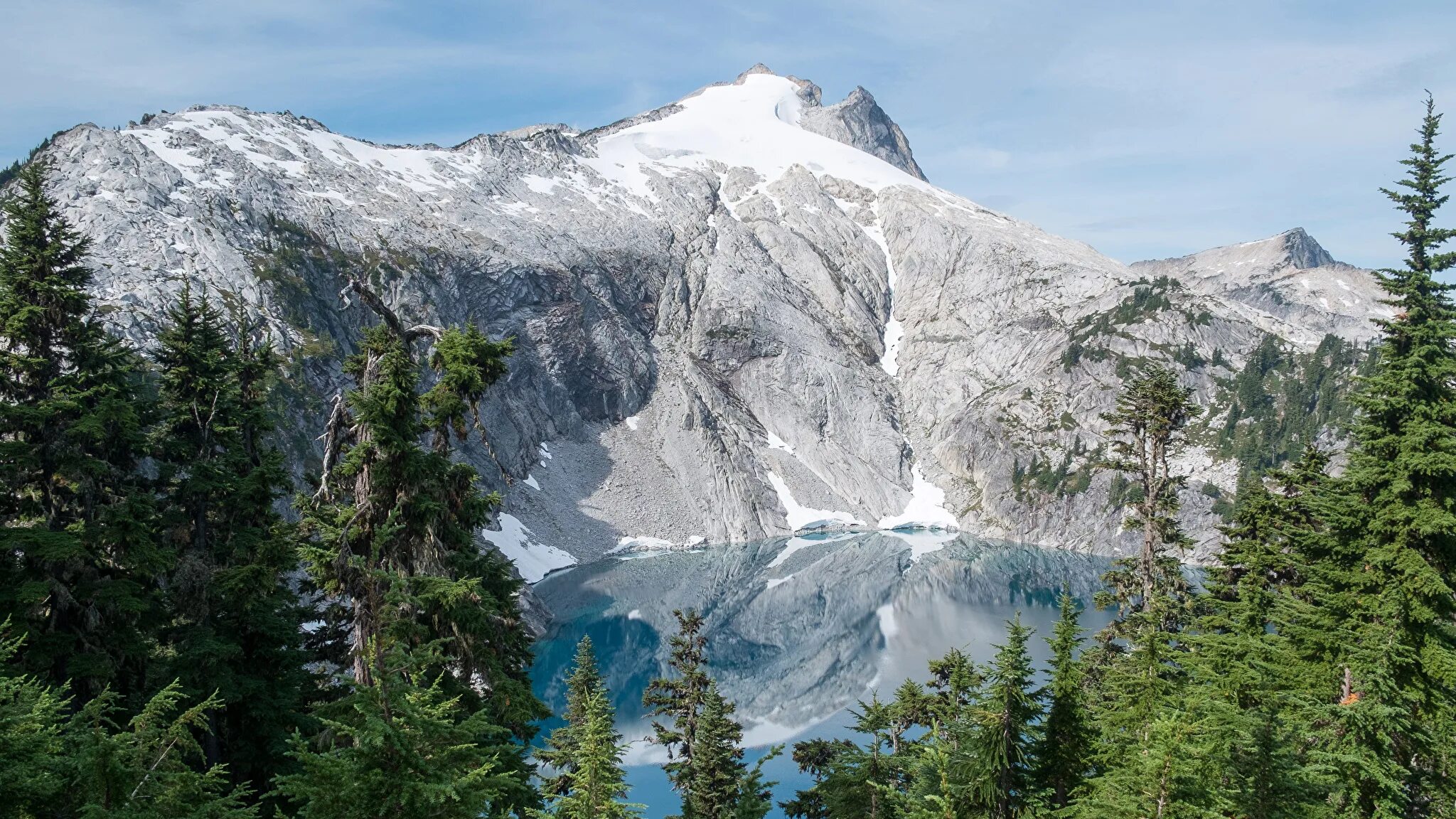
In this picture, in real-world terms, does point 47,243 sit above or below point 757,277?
below

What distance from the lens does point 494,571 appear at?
1806cm

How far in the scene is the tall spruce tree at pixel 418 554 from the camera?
8688 millimetres

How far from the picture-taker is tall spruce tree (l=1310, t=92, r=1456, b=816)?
1373 cm

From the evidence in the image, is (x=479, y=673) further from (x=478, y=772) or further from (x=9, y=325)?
(x=9, y=325)

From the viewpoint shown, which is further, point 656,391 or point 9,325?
point 656,391

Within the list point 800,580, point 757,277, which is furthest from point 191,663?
point 757,277

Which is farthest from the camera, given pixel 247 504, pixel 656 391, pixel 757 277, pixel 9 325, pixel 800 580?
pixel 757 277

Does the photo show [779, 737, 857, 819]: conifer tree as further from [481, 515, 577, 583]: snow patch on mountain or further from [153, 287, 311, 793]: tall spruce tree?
[481, 515, 577, 583]: snow patch on mountain

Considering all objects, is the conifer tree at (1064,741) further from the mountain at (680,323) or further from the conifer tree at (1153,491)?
the mountain at (680,323)

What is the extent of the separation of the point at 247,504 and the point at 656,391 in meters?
130

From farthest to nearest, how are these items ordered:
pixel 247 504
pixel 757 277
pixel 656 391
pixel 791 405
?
pixel 757 277
pixel 791 405
pixel 656 391
pixel 247 504

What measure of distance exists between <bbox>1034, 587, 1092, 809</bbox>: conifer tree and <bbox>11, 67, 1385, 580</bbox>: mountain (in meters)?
90.7

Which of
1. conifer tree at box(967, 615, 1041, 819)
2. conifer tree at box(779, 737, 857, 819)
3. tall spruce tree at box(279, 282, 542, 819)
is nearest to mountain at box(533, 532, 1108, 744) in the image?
conifer tree at box(779, 737, 857, 819)

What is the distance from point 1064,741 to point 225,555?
19.3 m
